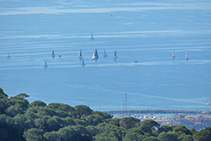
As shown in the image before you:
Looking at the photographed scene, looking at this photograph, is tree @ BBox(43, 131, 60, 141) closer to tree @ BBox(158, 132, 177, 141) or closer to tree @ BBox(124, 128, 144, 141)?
tree @ BBox(124, 128, 144, 141)

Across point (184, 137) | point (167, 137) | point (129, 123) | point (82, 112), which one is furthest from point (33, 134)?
point (184, 137)

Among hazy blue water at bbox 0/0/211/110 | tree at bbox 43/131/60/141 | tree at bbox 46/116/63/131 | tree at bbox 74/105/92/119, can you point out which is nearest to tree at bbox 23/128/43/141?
tree at bbox 43/131/60/141

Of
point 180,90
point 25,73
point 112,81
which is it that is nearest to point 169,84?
point 180,90

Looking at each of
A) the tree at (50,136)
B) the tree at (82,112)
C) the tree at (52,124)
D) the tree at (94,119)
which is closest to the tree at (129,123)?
the tree at (94,119)

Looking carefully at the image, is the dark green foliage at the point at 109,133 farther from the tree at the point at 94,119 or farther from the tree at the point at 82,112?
the tree at the point at 82,112

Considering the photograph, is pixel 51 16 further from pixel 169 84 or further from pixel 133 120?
pixel 133 120

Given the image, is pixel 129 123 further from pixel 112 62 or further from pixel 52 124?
pixel 112 62
